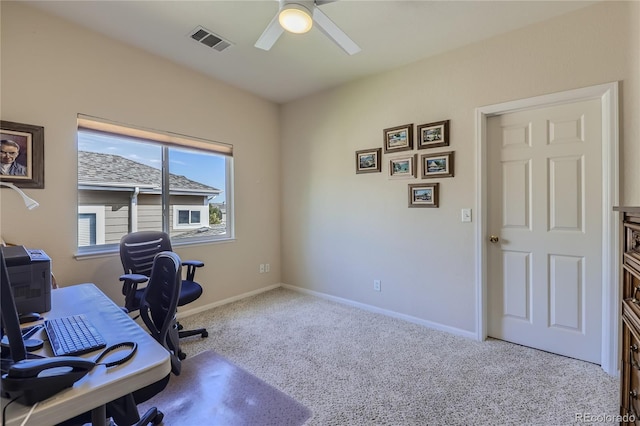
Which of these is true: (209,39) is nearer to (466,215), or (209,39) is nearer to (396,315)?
(466,215)

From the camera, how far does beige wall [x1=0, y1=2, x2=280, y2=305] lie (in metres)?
2.15

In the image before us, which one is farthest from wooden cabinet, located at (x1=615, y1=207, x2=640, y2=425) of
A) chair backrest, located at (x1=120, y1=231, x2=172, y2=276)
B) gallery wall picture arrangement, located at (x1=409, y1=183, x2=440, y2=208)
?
chair backrest, located at (x1=120, y1=231, x2=172, y2=276)

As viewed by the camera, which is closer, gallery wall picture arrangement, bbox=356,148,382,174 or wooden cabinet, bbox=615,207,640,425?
wooden cabinet, bbox=615,207,640,425

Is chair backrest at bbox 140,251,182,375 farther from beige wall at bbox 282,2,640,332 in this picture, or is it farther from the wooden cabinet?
beige wall at bbox 282,2,640,332

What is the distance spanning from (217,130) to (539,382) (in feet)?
12.7

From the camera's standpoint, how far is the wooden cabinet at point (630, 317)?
3.92 feet

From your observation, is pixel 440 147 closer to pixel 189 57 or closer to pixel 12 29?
pixel 189 57

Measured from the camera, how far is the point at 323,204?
3.78 metres

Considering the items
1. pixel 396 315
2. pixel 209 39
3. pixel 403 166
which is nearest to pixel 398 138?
pixel 403 166

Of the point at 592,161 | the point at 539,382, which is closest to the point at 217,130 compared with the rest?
the point at 592,161

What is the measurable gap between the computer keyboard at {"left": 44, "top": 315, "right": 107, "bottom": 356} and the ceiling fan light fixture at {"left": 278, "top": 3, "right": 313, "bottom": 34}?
6.43 feet

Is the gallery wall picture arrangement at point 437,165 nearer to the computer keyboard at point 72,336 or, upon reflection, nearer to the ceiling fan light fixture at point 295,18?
the ceiling fan light fixture at point 295,18

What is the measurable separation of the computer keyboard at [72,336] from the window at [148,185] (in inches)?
64.0

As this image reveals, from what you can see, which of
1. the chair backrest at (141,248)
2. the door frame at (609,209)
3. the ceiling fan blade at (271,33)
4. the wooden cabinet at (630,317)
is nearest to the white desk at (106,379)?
the chair backrest at (141,248)
